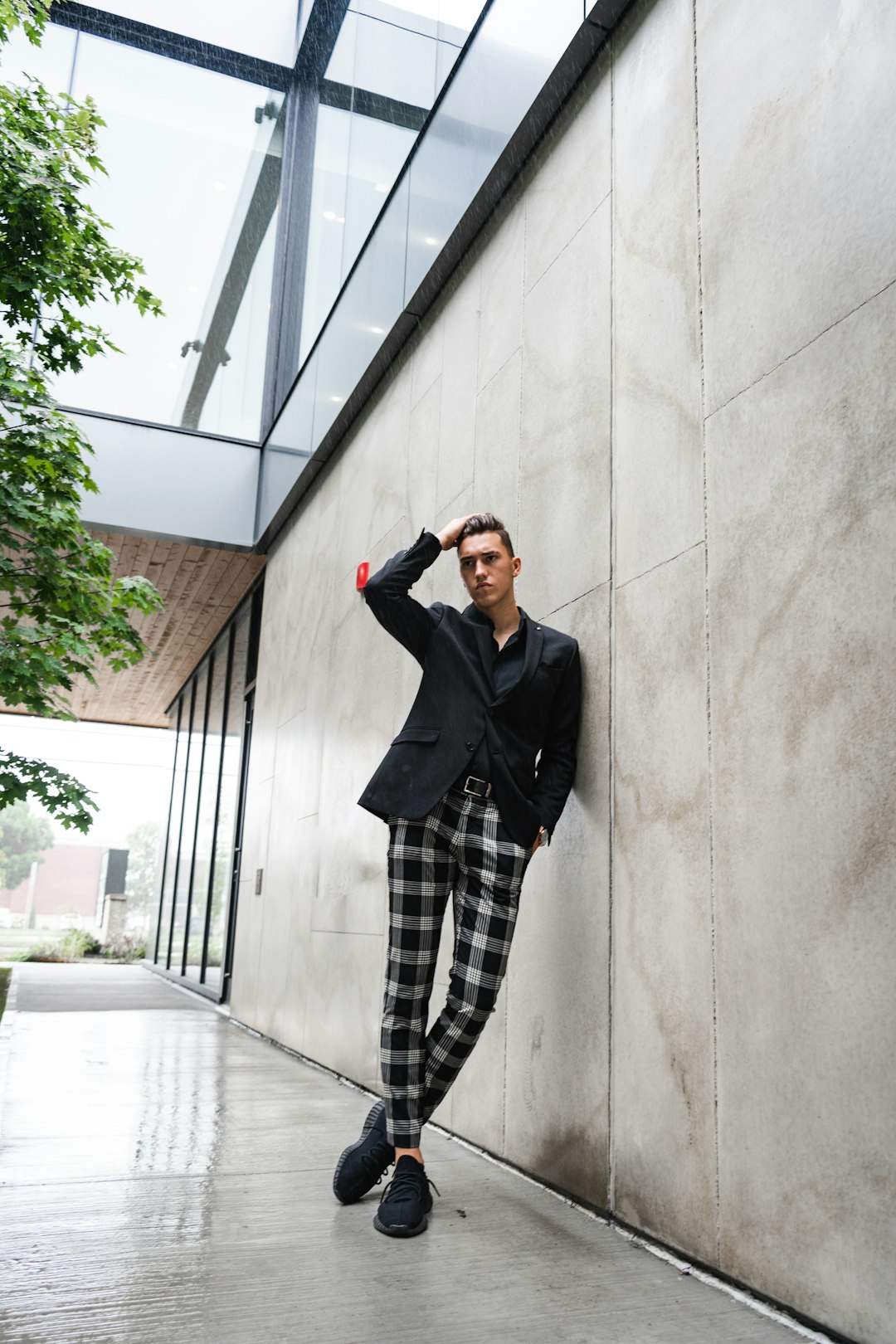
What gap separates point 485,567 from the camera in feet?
9.75

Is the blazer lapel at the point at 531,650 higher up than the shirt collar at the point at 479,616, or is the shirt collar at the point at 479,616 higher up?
the shirt collar at the point at 479,616

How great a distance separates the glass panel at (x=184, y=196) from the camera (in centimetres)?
995

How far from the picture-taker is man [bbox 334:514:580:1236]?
2.73 metres

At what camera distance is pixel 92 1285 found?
82.0 inches

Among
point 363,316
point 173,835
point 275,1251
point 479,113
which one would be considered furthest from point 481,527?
point 173,835

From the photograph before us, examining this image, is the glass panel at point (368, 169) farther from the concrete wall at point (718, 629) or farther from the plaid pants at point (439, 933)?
the plaid pants at point (439, 933)

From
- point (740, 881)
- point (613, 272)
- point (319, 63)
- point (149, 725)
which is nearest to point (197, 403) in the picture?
point (319, 63)

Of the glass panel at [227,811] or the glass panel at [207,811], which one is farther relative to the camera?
the glass panel at [207,811]

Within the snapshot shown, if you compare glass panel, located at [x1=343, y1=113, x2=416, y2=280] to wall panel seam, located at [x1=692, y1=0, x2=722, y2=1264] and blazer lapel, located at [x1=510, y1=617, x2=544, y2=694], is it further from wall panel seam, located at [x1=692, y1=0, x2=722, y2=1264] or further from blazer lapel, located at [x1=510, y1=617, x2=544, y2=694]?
blazer lapel, located at [x1=510, y1=617, x2=544, y2=694]

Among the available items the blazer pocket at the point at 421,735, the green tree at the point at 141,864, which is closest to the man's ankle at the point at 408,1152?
the blazer pocket at the point at 421,735

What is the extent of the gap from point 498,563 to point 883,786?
53.2 inches

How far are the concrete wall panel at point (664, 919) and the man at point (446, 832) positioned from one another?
261mm

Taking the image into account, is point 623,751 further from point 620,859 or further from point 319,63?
point 319,63

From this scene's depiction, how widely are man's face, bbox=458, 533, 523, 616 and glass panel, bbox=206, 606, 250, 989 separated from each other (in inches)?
287
